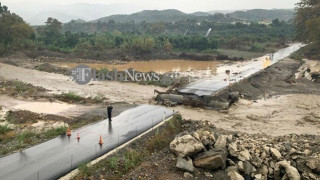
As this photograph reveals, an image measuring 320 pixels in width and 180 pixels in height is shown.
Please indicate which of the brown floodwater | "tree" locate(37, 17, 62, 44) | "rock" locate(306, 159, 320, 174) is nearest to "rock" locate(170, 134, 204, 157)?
"rock" locate(306, 159, 320, 174)

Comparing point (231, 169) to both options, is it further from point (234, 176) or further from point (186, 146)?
point (186, 146)

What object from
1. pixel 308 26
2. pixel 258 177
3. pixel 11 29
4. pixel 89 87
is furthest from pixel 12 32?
pixel 258 177

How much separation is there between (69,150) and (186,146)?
16.2ft

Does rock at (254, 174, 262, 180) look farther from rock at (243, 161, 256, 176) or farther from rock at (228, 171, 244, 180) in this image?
rock at (228, 171, 244, 180)

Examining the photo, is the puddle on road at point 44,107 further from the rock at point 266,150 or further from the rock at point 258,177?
the rock at point 258,177

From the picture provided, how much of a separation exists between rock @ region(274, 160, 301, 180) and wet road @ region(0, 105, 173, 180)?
260 inches

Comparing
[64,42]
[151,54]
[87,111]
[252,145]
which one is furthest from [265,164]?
[64,42]

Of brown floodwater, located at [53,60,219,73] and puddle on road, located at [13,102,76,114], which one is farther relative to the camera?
brown floodwater, located at [53,60,219,73]

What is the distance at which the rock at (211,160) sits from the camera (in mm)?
12141

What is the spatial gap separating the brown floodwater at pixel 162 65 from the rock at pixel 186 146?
103ft

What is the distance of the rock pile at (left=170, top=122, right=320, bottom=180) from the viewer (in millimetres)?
12133

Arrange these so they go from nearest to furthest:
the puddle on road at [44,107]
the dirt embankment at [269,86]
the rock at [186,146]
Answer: the rock at [186,146], the puddle on road at [44,107], the dirt embankment at [269,86]

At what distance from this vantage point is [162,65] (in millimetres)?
49781

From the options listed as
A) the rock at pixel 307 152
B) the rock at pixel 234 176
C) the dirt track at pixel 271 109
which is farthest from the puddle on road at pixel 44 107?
the rock at pixel 307 152
